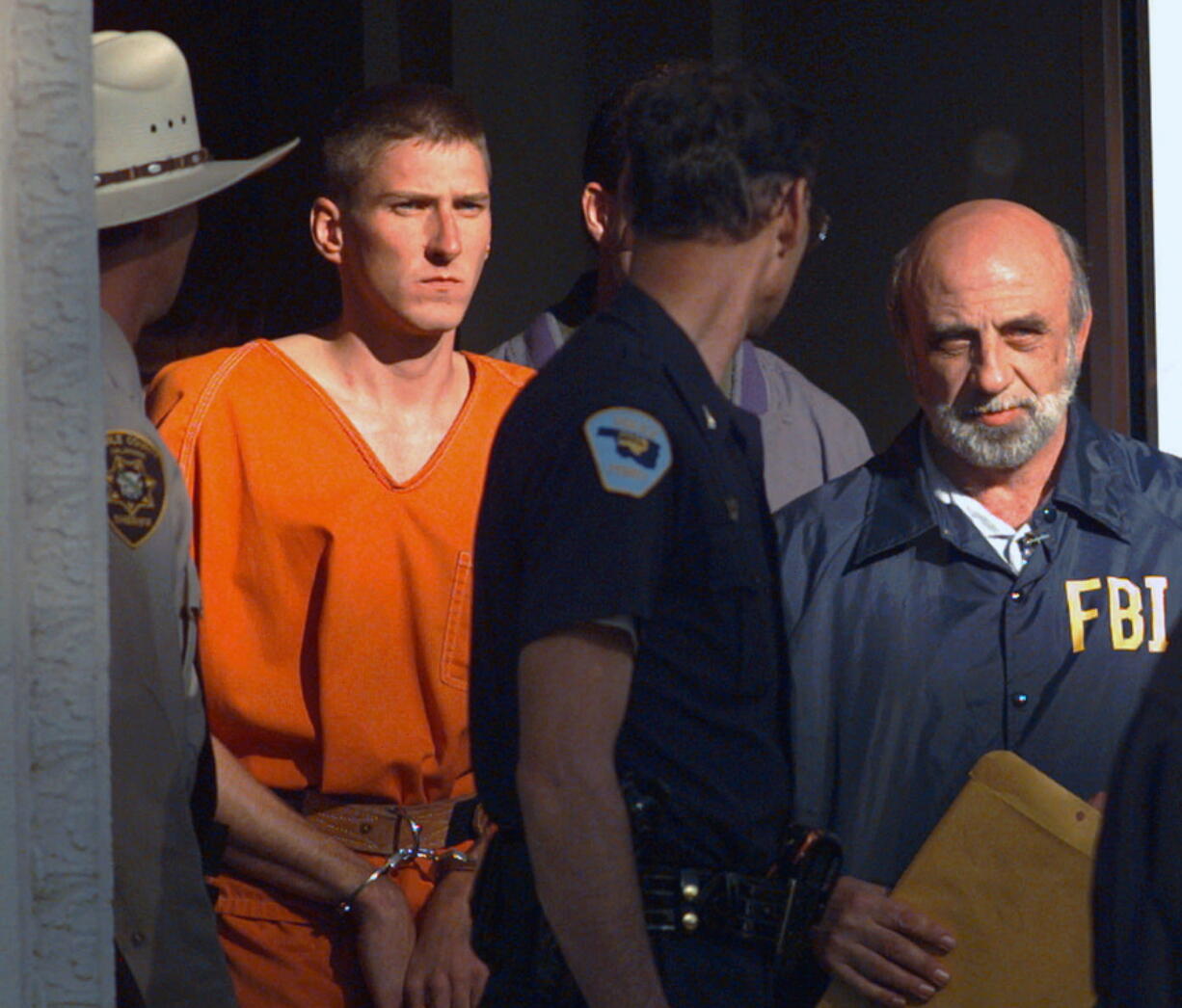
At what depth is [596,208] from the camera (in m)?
4.03

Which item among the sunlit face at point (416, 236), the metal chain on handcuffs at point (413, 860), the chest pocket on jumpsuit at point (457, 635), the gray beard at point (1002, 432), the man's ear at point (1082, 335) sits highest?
the sunlit face at point (416, 236)

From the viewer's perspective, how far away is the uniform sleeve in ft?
7.02

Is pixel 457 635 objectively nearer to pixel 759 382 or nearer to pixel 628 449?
pixel 759 382

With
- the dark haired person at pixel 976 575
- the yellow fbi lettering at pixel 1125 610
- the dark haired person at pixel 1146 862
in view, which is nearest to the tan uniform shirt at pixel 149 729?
the dark haired person at pixel 976 575

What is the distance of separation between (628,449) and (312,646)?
1202 mm

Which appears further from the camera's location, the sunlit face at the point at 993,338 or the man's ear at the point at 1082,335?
the man's ear at the point at 1082,335

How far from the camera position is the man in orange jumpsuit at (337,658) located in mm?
3211

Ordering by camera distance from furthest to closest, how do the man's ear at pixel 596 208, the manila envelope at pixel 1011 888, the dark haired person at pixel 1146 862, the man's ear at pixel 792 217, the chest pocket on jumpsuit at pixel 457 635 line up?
the man's ear at pixel 596 208 → the chest pocket on jumpsuit at pixel 457 635 → the manila envelope at pixel 1011 888 → the man's ear at pixel 792 217 → the dark haired person at pixel 1146 862

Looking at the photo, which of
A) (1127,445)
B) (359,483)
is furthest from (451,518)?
(1127,445)

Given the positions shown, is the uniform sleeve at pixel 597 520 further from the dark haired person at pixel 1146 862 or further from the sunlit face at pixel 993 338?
the sunlit face at pixel 993 338

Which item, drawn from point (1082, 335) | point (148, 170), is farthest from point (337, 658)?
point (1082, 335)

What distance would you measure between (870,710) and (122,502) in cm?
123

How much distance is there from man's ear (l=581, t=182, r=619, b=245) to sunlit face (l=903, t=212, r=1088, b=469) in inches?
28.0

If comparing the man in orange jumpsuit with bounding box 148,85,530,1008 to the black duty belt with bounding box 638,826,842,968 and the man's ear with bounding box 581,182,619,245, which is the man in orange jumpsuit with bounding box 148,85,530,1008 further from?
the black duty belt with bounding box 638,826,842,968
